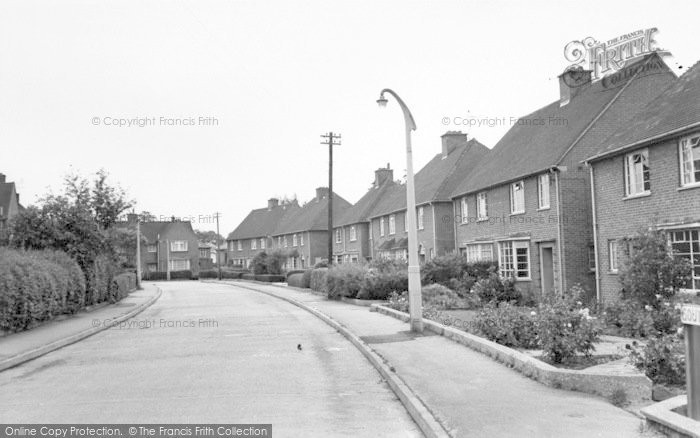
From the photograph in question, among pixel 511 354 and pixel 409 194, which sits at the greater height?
pixel 409 194

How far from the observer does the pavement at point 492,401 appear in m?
6.73

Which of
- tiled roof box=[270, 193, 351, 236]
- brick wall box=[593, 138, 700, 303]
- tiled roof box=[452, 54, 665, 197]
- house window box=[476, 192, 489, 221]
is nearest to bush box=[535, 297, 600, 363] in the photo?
brick wall box=[593, 138, 700, 303]

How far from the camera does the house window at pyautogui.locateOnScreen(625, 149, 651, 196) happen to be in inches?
754

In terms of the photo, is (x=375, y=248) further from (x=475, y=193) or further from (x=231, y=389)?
(x=231, y=389)

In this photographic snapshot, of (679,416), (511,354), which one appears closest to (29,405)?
(511,354)

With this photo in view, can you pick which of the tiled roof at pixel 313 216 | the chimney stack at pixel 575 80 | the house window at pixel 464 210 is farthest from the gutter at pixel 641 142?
the tiled roof at pixel 313 216

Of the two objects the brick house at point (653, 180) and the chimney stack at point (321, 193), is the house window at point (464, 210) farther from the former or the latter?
the chimney stack at point (321, 193)

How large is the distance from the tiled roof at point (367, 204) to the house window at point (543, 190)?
27824 mm

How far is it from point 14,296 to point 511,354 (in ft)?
44.2

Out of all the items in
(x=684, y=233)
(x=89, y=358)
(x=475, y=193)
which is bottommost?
(x=89, y=358)

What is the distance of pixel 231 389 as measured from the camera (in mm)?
9742

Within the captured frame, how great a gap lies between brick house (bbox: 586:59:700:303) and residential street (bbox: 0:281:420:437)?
30.7 ft

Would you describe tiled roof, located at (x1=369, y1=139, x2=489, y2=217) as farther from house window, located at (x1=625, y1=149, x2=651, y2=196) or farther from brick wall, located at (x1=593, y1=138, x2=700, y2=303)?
house window, located at (x1=625, y1=149, x2=651, y2=196)

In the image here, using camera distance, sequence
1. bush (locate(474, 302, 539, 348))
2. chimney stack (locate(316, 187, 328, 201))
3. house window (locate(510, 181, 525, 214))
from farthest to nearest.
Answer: chimney stack (locate(316, 187, 328, 201))
house window (locate(510, 181, 525, 214))
bush (locate(474, 302, 539, 348))
